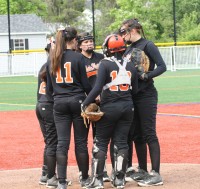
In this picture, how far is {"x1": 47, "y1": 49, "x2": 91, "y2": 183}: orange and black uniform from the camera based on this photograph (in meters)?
8.52

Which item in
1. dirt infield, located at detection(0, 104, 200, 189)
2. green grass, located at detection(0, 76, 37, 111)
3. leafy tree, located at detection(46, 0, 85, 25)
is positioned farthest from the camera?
leafy tree, located at detection(46, 0, 85, 25)

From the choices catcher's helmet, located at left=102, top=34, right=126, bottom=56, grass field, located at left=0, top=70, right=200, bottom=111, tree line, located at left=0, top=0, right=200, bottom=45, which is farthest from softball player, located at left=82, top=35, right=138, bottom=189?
tree line, located at left=0, top=0, right=200, bottom=45

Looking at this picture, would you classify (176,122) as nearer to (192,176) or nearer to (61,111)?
(192,176)

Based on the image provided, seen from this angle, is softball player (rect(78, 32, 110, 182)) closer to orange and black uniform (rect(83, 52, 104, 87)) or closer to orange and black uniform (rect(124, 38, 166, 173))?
orange and black uniform (rect(83, 52, 104, 87))

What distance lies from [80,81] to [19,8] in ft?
211

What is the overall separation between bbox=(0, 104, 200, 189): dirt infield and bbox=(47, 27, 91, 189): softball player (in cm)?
64

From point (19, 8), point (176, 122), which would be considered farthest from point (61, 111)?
point (19, 8)

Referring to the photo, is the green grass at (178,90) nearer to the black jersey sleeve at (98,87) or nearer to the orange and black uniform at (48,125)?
the orange and black uniform at (48,125)

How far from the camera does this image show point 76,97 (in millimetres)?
8531

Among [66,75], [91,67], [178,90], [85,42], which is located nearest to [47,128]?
[66,75]

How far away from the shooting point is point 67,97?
8523 mm

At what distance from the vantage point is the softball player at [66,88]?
8.50m

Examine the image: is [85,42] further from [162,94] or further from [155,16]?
[155,16]

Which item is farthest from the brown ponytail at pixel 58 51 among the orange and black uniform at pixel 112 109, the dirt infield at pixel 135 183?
the dirt infield at pixel 135 183
